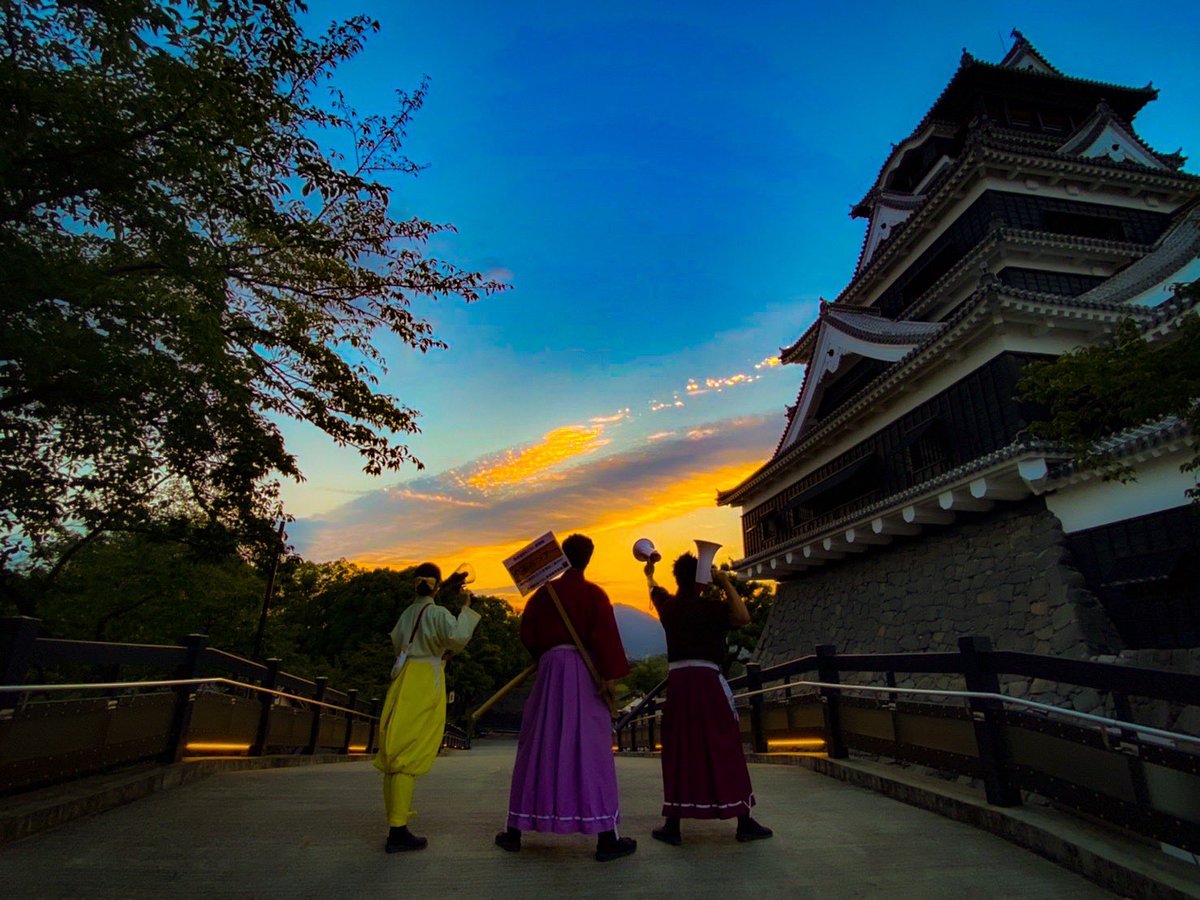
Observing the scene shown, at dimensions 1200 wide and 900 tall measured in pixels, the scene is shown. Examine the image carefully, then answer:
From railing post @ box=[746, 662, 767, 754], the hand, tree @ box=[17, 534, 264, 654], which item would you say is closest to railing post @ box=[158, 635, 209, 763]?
the hand

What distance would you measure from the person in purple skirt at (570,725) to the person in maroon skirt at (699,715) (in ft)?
1.55

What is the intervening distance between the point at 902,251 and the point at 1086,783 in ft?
60.1

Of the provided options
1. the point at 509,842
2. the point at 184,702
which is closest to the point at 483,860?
the point at 509,842

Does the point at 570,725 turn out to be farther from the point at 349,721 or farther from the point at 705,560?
the point at 349,721

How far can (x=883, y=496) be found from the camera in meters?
15.0

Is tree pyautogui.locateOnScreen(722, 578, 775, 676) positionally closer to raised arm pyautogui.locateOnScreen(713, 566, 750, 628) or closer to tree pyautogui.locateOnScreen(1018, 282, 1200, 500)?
tree pyautogui.locateOnScreen(1018, 282, 1200, 500)

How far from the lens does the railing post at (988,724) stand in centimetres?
381

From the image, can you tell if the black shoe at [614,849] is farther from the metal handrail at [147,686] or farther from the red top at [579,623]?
the metal handrail at [147,686]

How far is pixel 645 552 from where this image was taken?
390 centimetres

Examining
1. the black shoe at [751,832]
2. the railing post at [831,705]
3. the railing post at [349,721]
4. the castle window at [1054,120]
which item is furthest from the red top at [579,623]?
the castle window at [1054,120]

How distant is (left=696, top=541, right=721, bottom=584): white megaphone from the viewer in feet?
12.5

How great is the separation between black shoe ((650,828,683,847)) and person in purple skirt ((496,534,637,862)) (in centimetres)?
28

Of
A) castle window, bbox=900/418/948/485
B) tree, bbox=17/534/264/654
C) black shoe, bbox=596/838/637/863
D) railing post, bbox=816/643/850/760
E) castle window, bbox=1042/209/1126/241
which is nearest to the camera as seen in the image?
black shoe, bbox=596/838/637/863

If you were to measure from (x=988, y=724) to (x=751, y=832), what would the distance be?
5.85ft
